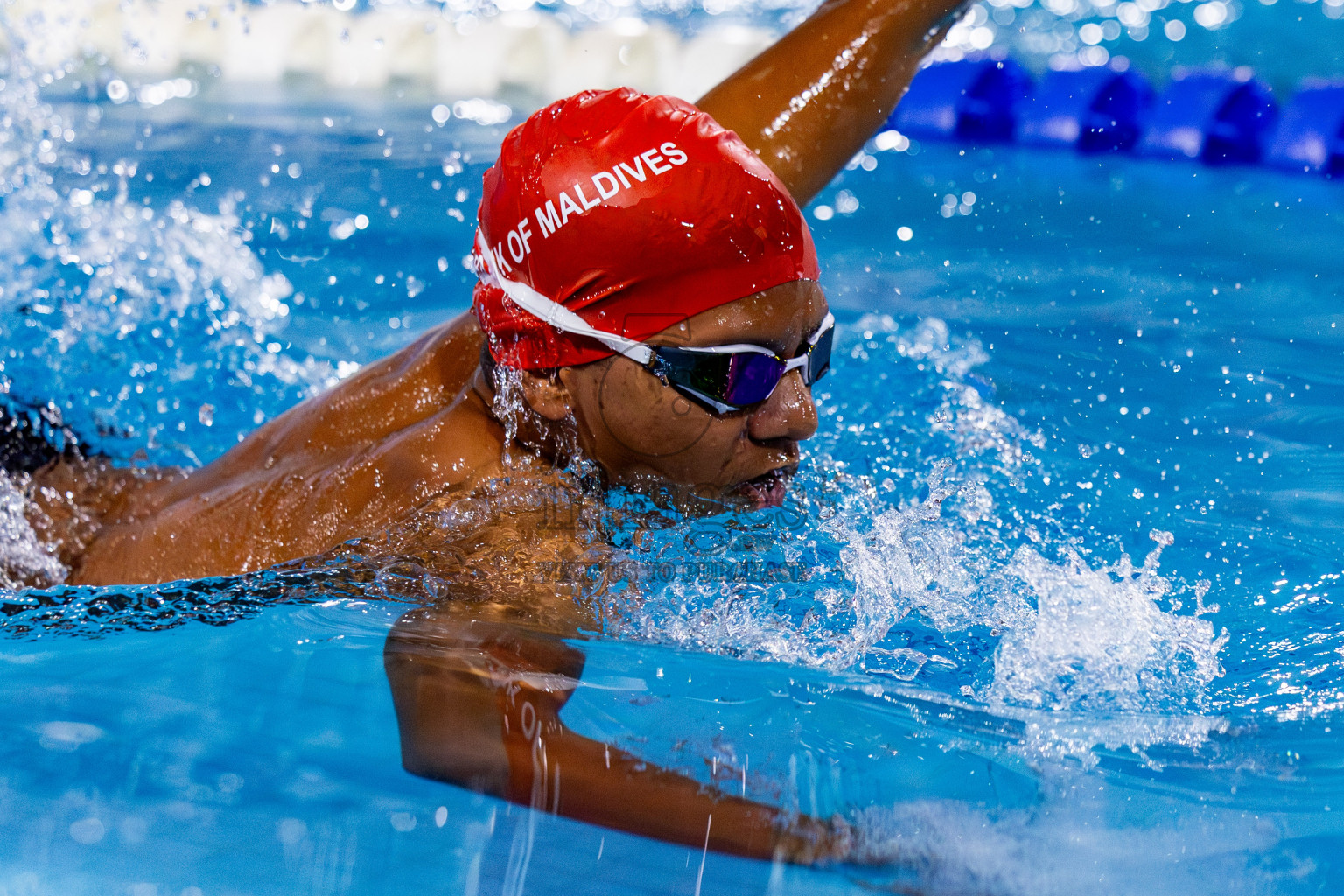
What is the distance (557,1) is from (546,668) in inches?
287

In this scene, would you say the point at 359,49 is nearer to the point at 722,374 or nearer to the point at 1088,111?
the point at 1088,111

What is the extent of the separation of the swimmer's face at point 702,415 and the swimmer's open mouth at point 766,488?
0.8 inches

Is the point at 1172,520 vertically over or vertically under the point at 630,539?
over

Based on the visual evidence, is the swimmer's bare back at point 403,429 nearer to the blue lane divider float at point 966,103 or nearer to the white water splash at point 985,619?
the white water splash at point 985,619

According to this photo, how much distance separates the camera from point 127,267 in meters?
4.16

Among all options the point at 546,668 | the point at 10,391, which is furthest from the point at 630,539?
the point at 10,391

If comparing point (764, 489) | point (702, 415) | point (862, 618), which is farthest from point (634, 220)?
point (862, 618)

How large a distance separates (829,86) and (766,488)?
0.98 metres

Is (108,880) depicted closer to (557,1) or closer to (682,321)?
(682,321)

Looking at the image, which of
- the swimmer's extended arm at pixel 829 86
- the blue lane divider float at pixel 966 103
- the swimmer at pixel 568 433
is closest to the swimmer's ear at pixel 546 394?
the swimmer at pixel 568 433

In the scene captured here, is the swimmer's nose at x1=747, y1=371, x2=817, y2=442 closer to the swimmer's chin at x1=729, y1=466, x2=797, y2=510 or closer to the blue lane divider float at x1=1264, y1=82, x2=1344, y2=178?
the swimmer's chin at x1=729, y1=466, x2=797, y2=510

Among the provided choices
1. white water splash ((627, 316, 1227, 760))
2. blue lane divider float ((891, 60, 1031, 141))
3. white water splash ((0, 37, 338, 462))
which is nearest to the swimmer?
white water splash ((627, 316, 1227, 760))

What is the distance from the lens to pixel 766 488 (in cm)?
227

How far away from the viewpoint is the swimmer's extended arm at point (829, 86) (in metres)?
2.65
